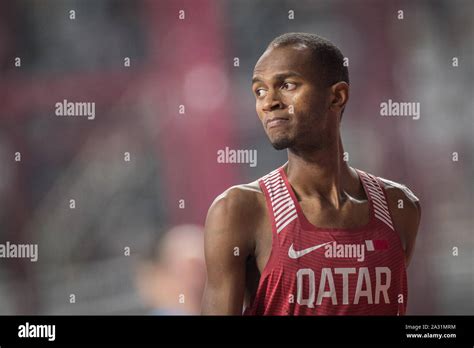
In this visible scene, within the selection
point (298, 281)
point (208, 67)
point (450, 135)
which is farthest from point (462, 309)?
point (208, 67)

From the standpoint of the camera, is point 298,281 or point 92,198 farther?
point 92,198

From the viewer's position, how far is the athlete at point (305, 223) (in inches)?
111

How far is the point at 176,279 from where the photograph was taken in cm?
364

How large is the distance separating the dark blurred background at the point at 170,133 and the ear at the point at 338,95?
681 mm

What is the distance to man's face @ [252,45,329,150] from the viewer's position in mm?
2914

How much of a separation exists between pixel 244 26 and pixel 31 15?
3.74ft

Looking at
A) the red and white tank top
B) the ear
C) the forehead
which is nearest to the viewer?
the red and white tank top

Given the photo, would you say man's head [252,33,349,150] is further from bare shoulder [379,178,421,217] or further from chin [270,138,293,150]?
bare shoulder [379,178,421,217]

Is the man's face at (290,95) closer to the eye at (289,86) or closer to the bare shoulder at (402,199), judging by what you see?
the eye at (289,86)
